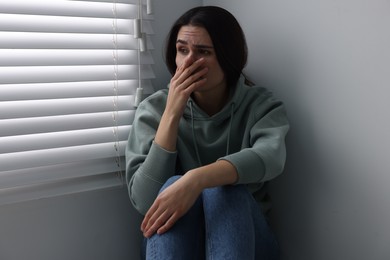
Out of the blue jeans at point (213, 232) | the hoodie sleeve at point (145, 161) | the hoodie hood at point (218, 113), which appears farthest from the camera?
the hoodie hood at point (218, 113)

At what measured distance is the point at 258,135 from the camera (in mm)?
998

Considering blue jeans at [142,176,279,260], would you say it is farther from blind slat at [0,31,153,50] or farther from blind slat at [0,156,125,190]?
blind slat at [0,31,153,50]

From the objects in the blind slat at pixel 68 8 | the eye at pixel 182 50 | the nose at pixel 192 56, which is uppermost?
the blind slat at pixel 68 8

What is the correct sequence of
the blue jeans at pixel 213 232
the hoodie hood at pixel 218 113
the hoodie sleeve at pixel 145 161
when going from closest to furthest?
the blue jeans at pixel 213 232
the hoodie sleeve at pixel 145 161
the hoodie hood at pixel 218 113

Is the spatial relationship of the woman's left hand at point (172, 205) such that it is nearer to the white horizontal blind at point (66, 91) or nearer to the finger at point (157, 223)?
the finger at point (157, 223)

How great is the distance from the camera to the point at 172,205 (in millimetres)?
835

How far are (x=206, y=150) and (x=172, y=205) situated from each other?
277mm

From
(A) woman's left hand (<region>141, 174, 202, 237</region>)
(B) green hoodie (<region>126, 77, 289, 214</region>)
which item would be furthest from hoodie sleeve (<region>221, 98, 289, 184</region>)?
(A) woman's left hand (<region>141, 174, 202, 237</region>)

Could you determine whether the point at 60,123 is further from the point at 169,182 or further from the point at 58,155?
the point at 169,182

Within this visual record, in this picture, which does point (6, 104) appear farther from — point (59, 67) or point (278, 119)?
point (278, 119)

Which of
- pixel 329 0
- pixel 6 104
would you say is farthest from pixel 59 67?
pixel 329 0

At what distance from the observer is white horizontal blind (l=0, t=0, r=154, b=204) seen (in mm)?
978

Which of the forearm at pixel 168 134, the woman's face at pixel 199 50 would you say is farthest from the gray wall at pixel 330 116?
the forearm at pixel 168 134

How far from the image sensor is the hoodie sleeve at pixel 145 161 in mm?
949
